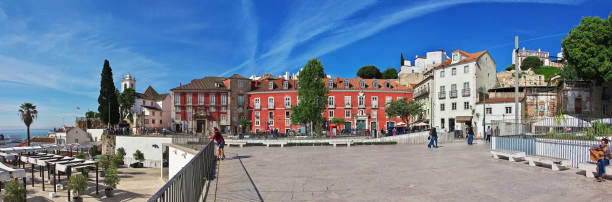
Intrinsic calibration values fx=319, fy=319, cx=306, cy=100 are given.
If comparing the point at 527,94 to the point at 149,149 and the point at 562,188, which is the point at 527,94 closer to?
the point at 562,188

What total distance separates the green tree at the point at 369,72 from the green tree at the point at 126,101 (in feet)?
190

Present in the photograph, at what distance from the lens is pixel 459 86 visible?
4066 centimetres

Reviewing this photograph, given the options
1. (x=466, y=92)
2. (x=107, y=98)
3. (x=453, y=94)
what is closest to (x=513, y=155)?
(x=466, y=92)

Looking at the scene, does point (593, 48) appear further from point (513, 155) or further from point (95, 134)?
point (95, 134)

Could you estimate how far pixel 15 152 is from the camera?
2753cm

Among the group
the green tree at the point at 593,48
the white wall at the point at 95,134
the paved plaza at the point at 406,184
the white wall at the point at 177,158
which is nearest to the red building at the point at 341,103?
the green tree at the point at 593,48

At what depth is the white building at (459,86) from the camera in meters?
39.1

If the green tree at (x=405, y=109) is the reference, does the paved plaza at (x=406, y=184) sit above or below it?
below

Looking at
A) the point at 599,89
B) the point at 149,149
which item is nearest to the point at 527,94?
the point at 599,89

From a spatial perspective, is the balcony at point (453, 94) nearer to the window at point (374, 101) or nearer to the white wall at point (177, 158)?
the window at point (374, 101)

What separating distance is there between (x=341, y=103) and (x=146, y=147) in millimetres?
28595

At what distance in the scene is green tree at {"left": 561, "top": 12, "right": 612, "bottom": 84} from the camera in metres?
25.3

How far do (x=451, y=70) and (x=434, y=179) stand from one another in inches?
1468

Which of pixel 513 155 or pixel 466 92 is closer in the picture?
pixel 513 155
